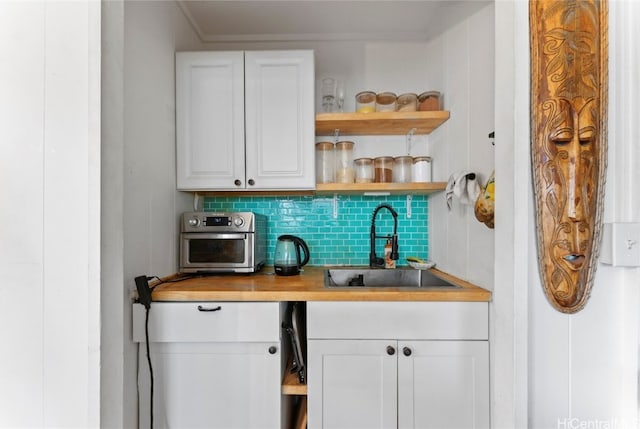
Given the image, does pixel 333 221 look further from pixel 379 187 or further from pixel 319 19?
pixel 319 19

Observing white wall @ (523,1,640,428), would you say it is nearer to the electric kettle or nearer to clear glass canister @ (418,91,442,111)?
clear glass canister @ (418,91,442,111)

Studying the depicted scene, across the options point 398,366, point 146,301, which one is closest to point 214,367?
point 146,301

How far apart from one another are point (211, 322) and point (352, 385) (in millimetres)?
648

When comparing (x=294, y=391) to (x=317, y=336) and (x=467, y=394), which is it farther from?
(x=467, y=394)

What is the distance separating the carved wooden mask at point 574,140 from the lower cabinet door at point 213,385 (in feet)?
3.50

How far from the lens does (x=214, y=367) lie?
4.25 ft

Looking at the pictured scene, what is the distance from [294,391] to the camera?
1.30m

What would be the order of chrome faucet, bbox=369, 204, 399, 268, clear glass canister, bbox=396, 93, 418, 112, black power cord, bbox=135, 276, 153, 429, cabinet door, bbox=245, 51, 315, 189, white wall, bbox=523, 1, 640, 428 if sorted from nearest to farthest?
white wall, bbox=523, 1, 640, 428
black power cord, bbox=135, 276, 153, 429
cabinet door, bbox=245, 51, 315, 189
clear glass canister, bbox=396, 93, 418, 112
chrome faucet, bbox=369, 204, 399, 268

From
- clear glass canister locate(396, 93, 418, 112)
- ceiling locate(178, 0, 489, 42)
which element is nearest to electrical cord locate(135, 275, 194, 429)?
ceiling locate(178, 0, 489, 42)

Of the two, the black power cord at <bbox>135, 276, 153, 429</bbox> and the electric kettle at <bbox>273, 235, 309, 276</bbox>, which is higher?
the electric kettle at <bbox>273, 235, 309, 276</bbox>

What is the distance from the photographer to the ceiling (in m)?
1.69

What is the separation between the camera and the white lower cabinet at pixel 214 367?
128 cm

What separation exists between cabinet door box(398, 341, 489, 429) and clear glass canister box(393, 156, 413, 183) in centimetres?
97

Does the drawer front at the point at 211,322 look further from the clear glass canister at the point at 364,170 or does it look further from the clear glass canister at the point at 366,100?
the clear glass canister at the point at 366,100
